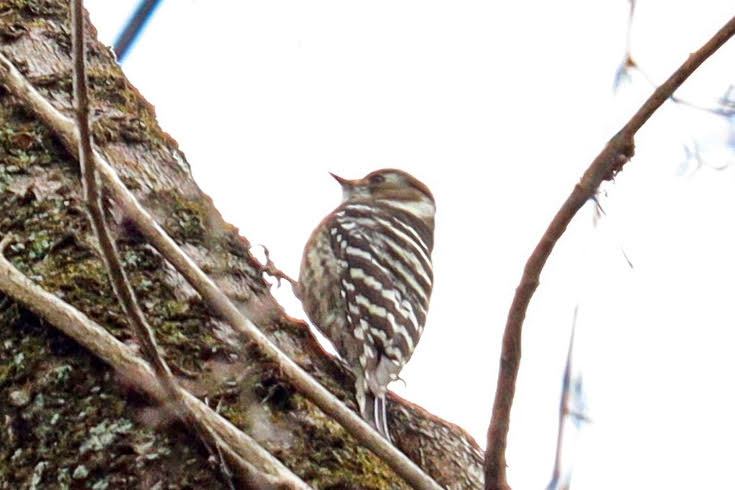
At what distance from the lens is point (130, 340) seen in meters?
2.38

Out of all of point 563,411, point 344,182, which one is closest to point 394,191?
point 344,182

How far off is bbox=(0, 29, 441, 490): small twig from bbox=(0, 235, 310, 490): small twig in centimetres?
20

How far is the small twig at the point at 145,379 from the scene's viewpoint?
223 centimetres

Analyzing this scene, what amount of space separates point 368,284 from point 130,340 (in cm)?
217

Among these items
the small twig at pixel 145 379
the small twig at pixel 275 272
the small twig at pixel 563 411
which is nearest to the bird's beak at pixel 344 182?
the small twig at pixel 275 272

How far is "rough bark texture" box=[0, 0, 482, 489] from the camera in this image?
7.22ft

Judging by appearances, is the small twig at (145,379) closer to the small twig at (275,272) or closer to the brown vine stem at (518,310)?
the brown vine stem at (518,310)

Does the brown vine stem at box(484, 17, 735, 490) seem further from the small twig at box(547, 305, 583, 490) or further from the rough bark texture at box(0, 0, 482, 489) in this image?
the rough bark texture at box(0, 0, 482, 489)

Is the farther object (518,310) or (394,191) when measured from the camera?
(394,191)

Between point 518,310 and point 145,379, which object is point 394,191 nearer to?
point 145,379

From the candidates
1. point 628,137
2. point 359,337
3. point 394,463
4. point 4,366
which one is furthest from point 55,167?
point 359,337

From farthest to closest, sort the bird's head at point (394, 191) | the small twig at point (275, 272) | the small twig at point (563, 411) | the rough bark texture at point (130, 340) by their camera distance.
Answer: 1. the bird's head at point (394, 191)
2. the small twig at point (275, 272)
3. the rough bark texture at point (130, 340)
4. the small twig at point (563, 411)

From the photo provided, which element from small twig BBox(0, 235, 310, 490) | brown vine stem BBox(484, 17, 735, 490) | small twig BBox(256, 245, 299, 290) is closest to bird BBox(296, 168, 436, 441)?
small twig BBox(256, 245, 299, 290)

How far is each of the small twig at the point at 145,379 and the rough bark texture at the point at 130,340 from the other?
0.08 ft
